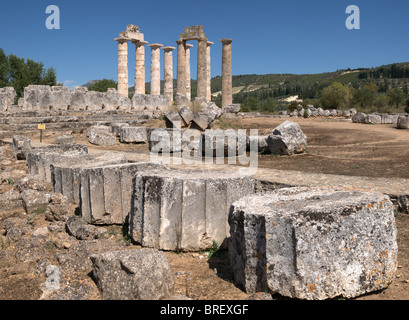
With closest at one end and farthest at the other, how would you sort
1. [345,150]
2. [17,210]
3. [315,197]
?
[315,197] < [17,210] < [345,150]

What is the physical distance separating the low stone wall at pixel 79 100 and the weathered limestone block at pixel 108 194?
13194 millimetres

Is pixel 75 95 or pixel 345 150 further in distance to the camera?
pixel 75 95

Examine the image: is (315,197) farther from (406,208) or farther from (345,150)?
(345,150)

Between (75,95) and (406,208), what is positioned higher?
(75,95)

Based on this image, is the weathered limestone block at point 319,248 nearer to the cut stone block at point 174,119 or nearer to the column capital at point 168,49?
the cut stone block at point 174,119

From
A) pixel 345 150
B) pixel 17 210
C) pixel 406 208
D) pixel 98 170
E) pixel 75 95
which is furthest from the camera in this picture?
pixel 75 95

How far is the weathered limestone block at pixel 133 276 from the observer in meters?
2.88

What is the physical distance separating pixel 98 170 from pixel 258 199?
237 centimetres

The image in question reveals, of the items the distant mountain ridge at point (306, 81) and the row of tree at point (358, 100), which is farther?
the distant mountain ridge at point (306, 81)

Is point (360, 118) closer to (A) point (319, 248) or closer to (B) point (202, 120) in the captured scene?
(B) point (202, 120)

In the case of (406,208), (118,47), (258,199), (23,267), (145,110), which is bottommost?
(23,267)

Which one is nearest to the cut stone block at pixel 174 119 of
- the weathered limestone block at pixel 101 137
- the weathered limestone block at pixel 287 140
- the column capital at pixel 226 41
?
the weathered limestone block at pixel 101 137
